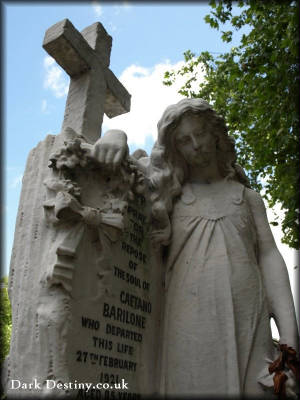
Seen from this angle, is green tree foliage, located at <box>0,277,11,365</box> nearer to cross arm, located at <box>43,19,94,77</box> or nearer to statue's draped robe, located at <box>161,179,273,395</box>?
statue's draped robe, located at <box>161,179,273,395</box>

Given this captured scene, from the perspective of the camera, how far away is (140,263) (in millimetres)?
3719

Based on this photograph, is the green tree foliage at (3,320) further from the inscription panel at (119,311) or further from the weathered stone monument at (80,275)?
the inscription panel at (119,311)

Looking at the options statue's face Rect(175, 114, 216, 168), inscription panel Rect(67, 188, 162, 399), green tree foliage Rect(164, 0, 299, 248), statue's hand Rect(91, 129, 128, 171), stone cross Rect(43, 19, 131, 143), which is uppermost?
green tree foliage Rect(164, 0, 299, 248)

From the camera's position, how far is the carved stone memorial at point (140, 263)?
2.89 meters

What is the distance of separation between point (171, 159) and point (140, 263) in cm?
108

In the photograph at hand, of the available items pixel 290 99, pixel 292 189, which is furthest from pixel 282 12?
pixel 292 189

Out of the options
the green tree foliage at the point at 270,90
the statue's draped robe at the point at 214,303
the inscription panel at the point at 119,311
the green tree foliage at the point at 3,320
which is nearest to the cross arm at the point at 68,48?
the inscription panel at the point at 119,311

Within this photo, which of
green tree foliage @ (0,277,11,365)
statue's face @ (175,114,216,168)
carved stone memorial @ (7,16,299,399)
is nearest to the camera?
carved stone memorial @ (7,16,299,399)

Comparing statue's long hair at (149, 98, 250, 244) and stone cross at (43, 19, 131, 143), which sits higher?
stone cross at (43, 19, 131, 143)

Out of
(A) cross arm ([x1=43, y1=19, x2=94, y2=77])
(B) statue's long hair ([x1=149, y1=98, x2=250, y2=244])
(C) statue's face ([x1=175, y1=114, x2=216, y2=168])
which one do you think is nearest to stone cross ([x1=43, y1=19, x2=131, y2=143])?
(A) cross arm ([x1=43, y1=19, x2=94, y2=77])

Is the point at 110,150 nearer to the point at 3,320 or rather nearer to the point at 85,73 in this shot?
the point at 85,73

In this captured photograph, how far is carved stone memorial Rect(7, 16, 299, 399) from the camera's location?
2.89 meters

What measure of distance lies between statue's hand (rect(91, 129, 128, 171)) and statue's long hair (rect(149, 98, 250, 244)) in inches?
25.7

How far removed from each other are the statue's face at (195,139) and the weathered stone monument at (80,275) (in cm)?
65
